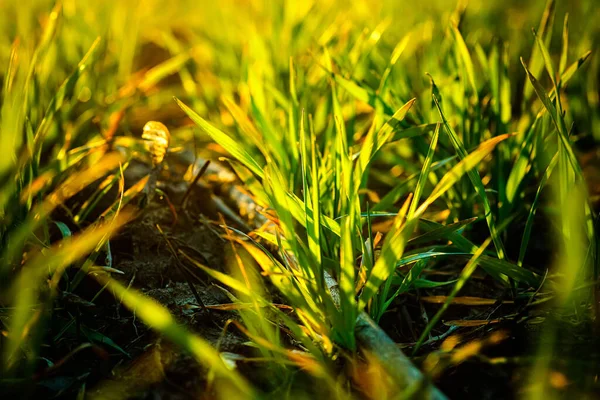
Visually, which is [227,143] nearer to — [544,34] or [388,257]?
[388,257]

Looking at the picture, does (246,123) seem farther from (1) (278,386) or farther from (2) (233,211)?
(1) (278,386)

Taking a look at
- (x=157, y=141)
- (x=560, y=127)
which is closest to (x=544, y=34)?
(x=560, y=127)

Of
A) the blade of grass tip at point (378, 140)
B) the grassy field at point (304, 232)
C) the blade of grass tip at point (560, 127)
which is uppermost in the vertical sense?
the blade of grass tip at point (560, 127)

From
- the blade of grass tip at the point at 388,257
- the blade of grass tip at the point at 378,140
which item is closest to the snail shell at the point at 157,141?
the blade of grass tip at the point at 378,140

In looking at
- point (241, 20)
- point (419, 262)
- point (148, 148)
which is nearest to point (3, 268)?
point (148, 148)

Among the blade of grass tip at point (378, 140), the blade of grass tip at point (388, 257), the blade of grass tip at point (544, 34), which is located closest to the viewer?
the blade of grass tip at point (388, 257)

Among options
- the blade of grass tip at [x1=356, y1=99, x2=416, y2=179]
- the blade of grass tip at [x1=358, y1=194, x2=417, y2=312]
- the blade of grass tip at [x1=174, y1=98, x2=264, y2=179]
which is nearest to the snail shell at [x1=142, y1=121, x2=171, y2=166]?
the blade of grass tip at [x1=174, y1=98, x2=264, y2=179]

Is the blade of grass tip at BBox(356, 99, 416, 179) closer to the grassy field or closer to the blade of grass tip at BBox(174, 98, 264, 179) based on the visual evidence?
the grassy field

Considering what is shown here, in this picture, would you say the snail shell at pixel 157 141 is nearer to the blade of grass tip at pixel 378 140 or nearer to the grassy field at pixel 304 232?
the grassy field at pixel 304 232
